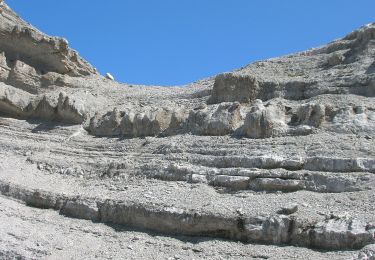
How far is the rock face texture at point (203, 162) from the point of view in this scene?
16391mm

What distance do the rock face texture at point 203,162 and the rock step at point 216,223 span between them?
0.13ft

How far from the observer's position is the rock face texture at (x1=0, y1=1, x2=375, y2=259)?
16.4 meters

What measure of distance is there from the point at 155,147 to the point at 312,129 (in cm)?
678

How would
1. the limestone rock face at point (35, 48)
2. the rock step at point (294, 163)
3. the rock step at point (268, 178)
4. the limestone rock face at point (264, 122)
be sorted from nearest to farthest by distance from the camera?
the rock step at point (268, 178)
the rock step at point (294, 163)
the limestone rock face at point (264, 122)
the limestone rock face at point (35, 48)

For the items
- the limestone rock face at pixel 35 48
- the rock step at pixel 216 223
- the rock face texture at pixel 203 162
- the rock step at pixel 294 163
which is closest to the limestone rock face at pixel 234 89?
the rock face texture at pixel 203 162

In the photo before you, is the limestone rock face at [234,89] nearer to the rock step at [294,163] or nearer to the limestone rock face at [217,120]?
the limestone rock face at [217,120]

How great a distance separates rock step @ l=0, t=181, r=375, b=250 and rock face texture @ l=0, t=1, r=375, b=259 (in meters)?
0.04

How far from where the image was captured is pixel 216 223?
55.4ft

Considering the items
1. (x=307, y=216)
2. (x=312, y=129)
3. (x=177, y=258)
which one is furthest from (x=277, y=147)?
(x=177, y=258)

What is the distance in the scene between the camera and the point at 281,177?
60.4ft

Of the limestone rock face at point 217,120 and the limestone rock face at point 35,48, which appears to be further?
the limestone rock face at point 35,48

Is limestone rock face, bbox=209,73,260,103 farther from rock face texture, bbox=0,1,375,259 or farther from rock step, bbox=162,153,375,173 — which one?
rock step, bbox=162,153,375,173

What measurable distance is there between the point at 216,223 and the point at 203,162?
410 cm

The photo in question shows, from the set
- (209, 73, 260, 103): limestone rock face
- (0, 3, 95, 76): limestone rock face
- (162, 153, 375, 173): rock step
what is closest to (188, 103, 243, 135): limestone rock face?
(209, 73, 260, 103): limestone rock face
